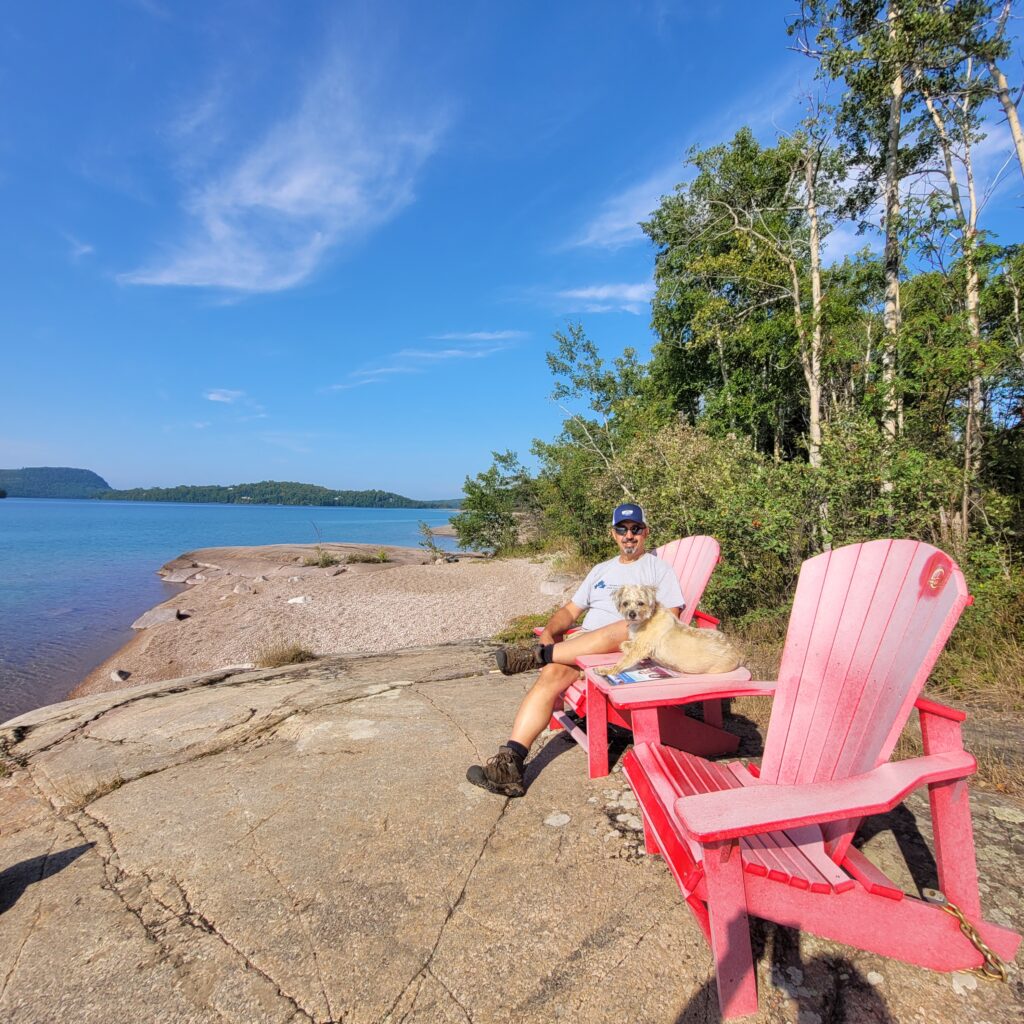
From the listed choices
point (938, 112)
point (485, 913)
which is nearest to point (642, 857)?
point (485, 913)

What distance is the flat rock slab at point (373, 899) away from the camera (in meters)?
1.67

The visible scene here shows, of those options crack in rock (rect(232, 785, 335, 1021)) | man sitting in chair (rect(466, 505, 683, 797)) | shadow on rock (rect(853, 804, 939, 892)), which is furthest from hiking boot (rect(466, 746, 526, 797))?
shadow on rock (rect(853, 804, 939, 892))

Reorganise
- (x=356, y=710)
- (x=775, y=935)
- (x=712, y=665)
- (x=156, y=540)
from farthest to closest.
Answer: (x=156, y=540), (x=356, y=710), (x=712, y=665), (x=775, y=935)

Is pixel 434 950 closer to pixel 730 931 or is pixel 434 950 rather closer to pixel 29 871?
pixel 730 931

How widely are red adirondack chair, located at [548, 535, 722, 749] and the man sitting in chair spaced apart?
0.16 meters

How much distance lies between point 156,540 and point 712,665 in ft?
145

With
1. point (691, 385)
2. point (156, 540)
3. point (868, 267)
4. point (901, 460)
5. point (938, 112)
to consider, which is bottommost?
point (156, 540)

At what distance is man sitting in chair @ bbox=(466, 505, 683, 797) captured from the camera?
116 inches

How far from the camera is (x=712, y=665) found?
10.0ft

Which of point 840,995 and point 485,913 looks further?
point 485,913

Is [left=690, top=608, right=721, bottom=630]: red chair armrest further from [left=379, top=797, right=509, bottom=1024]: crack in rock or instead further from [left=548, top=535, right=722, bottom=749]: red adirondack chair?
[left=379, top=797, right=509, bottom=1024]: crack in rock

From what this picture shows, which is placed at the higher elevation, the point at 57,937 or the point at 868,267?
the point at 868,267

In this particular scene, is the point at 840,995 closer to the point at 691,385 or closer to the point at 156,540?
the point at 691,385

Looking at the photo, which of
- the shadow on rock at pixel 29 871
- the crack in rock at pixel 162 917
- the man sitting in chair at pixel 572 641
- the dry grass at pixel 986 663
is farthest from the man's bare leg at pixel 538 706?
the dry grass at pixel 986 663
